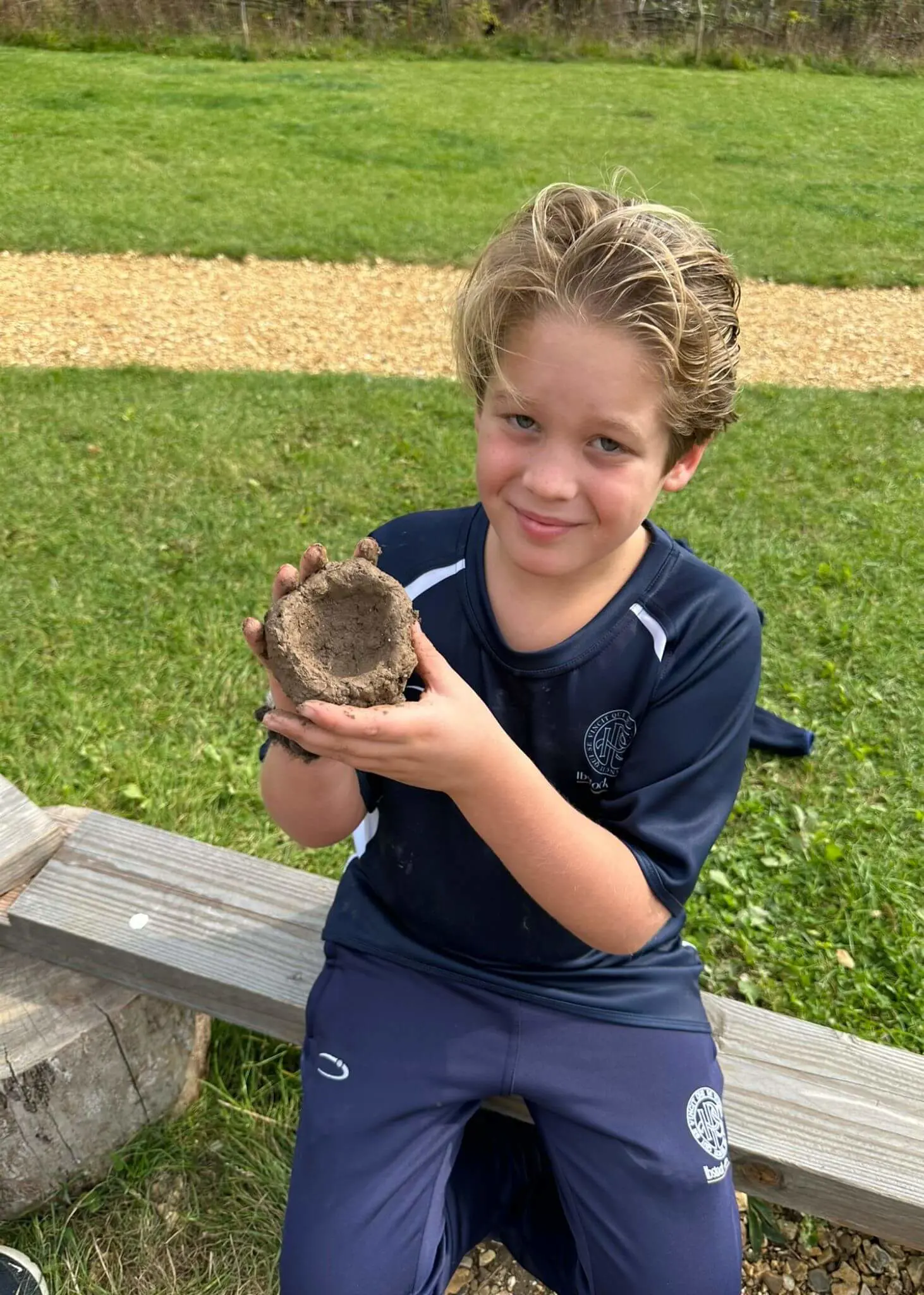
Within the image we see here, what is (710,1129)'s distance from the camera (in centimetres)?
201

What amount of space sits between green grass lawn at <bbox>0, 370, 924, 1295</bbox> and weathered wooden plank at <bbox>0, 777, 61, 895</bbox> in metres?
0.77

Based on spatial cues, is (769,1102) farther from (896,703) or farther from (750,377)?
(750,377)

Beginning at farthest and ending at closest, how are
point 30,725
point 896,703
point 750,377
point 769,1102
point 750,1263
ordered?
point 750,377 < point 896,703 < point 30,725 < point 750,1263 < point 769,1102

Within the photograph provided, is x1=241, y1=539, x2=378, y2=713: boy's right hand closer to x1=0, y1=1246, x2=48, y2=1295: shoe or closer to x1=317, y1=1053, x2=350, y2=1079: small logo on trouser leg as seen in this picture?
x1=317, y1=1053, x2=350, y2=1079: small logo on trouser leg

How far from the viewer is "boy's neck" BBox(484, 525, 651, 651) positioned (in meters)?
2.04

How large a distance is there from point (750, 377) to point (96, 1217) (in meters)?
7.78

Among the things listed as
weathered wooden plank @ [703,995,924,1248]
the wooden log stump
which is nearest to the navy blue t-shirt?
weathered wooden plank @ [703,995,924,1248]

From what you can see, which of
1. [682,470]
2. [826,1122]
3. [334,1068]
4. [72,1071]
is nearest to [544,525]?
[682,470]

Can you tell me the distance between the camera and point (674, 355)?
183 centimetres

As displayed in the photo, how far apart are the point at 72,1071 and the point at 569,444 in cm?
182

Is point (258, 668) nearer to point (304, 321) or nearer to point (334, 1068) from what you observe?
point (334, 1068)

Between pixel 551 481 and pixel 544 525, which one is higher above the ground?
pixel 551 481

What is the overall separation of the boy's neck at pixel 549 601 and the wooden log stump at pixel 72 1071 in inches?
51.9

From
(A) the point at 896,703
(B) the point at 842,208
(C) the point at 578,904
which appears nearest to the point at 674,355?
(C) the point at 578,904
